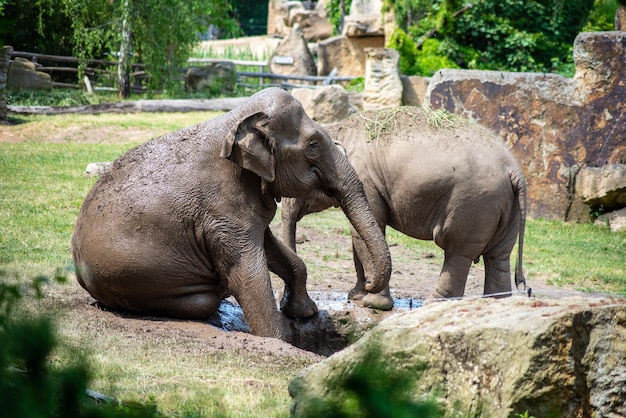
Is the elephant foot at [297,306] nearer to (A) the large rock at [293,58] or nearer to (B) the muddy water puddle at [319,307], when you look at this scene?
(B) the muddy water puddle at [319,307]

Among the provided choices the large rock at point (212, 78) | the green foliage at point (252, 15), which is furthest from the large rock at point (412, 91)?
the green foliage at point (252, 15)

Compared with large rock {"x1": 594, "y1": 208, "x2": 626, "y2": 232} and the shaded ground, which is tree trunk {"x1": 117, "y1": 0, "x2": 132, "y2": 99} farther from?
large rock {"x1": 594, "y1": 208, "x2": 626, "y2": 232}

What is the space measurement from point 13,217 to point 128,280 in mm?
5025

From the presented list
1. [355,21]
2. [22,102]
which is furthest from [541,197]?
[355,21]

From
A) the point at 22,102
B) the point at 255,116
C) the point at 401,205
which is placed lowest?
the point at 22,102

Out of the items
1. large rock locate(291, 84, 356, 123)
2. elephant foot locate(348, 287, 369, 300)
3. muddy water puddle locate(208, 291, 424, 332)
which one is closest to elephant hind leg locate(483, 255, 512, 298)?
muddy water puddle locate(208, 291, 424, 332)

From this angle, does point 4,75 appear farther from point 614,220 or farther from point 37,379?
point 37,379

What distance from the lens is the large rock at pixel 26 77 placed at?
2470cm

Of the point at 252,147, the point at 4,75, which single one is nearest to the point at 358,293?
the point at 252,147

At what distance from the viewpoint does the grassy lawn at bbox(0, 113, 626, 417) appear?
4.92 meters

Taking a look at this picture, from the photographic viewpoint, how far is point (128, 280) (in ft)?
22.1

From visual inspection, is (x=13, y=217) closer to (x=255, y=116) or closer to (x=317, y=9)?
(x=255, y=116)

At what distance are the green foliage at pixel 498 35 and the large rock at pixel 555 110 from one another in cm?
1157

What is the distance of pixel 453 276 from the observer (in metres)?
8.00
